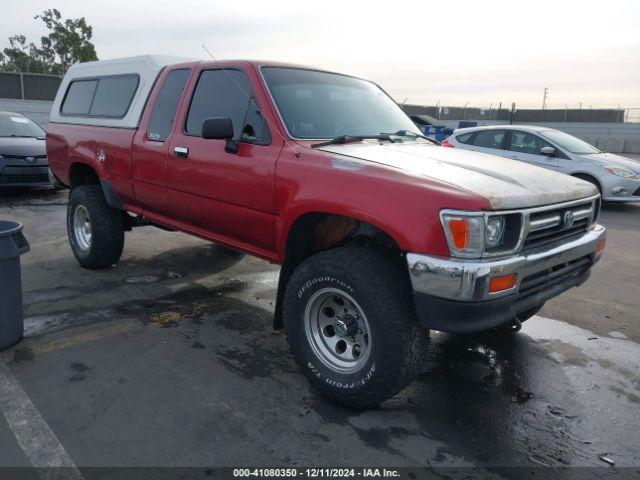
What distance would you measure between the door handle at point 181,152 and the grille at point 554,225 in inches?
102

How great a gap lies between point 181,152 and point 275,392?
205 cm

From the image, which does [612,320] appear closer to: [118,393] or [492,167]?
[492,167]

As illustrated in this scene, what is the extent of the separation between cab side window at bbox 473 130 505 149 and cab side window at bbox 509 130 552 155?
0.81ft

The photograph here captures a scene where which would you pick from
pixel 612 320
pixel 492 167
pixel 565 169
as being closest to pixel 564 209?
pixel 492 167

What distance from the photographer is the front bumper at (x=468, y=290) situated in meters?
2.54

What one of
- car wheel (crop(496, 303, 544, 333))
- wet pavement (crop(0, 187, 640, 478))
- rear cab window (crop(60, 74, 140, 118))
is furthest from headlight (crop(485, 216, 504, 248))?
rear cab window (crop(60, 74, 140, 118))

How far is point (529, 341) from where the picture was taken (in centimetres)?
417

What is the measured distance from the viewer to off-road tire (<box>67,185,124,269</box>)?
538 cm

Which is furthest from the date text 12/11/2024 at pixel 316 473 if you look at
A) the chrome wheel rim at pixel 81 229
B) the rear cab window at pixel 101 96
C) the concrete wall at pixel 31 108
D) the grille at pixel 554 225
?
the concrete wall at pixel 31 108

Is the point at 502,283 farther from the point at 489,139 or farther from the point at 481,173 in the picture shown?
the point at 489,139

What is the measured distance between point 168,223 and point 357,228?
2.17 metres

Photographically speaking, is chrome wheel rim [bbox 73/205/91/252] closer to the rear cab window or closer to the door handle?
the rear cab window

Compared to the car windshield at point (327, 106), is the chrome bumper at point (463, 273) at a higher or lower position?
lower

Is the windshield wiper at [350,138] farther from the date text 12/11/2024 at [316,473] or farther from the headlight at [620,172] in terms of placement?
the headlight at [620,172]
